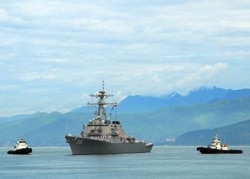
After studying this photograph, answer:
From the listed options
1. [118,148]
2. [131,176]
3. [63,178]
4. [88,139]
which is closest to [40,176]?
[63,178]

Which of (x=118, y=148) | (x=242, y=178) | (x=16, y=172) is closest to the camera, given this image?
(x=242, y=178)

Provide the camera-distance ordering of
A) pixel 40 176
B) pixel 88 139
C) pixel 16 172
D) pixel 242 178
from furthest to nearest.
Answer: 1. pixel 88 139
2. pixel 16 172
3. pixel 40 176
4. pixel 242 178

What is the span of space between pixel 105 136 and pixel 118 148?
Answer: 10245 millimetres

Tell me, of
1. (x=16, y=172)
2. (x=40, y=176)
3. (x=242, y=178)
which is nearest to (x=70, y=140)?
(x=16, y=172)

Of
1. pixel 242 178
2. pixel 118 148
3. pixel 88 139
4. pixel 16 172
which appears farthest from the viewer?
pixel 118 148

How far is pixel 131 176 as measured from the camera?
116 m

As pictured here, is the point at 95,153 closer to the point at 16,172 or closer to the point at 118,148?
the point at 118,148

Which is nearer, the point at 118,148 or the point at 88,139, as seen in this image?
the point at 88,139

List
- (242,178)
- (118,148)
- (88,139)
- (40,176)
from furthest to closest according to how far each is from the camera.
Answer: (118,148) < (88,139) < (40,176) < (242,178)

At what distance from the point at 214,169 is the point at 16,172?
3746 centimetres

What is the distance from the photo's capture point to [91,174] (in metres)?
120

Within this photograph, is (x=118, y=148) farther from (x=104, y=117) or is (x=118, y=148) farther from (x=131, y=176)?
(x=131, y=176)

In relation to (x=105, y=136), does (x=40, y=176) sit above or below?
below

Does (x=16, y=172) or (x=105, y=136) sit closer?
(x=16, y=172)
